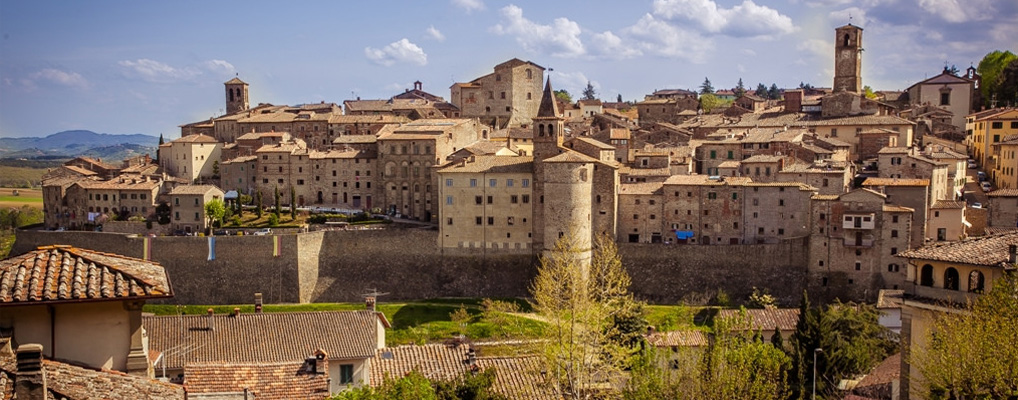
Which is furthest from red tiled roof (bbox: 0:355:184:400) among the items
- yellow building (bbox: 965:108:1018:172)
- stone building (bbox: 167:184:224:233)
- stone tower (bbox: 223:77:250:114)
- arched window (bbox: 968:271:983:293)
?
stone tower (bbox: 223:77:250:114)

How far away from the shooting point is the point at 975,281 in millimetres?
18281

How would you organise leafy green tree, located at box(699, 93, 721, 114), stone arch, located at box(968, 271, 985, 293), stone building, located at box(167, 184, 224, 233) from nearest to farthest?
stone arch, located at box(968, 271, 985, 293) → stone building, located at box(167, 184, 224, 233) → leafy green tree, located at box(699, 93, 721, 114)

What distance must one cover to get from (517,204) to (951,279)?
3205 cm

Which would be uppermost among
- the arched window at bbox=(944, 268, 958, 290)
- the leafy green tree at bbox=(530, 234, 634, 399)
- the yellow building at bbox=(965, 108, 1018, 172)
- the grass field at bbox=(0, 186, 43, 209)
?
the yellow building at bbox=(965, 108, 1018, 172)

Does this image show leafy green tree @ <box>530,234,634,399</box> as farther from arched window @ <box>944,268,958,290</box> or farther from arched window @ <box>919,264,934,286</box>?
arched window @ <box>944,268,958,290</box>

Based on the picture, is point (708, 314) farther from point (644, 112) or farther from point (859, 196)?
point (644, 112)

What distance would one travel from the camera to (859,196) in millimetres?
45344

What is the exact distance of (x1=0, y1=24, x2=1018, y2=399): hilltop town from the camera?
147 ft

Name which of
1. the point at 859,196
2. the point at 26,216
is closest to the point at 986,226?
the point at 859,196

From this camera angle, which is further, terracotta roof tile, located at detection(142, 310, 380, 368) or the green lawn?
the green lawn

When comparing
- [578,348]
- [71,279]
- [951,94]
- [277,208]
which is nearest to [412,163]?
[277,208]

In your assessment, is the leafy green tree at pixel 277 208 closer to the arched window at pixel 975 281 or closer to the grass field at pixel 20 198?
the grass field at pixel 20 198

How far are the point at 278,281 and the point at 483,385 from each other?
116 feet

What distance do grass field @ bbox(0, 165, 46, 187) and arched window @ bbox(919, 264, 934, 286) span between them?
9767 cm
